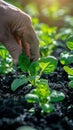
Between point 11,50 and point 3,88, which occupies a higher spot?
point 11,50

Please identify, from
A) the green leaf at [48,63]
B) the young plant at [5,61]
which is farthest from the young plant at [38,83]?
the young plant at [5,61]

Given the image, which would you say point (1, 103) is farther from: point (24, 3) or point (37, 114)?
point (24, 3)

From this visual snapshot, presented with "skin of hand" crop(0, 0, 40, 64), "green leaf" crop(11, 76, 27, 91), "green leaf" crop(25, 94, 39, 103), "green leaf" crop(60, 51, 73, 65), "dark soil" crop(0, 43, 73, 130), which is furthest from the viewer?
"green leaf" crop(60, 51, 73, 65)

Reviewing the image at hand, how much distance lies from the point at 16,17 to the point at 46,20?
2.14 m

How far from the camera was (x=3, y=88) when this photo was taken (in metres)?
2.36

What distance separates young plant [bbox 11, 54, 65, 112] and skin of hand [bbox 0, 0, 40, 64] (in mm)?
77

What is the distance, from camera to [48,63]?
7.73ft

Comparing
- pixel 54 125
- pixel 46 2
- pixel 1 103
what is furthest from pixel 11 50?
pixel 46 2

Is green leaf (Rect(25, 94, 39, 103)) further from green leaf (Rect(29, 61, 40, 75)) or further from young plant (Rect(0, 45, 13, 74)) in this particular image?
young plant (Rect(0, 45, 13, 74))

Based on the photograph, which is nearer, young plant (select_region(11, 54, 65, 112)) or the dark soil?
the dark soil

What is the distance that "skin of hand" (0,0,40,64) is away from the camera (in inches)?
91.7

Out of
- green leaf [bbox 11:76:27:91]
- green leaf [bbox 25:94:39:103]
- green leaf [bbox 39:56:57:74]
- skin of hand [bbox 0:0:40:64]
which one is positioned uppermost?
skin of hand [bbox 0:0:40:64]

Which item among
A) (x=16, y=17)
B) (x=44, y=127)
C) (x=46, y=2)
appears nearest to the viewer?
(x=44, y=127)

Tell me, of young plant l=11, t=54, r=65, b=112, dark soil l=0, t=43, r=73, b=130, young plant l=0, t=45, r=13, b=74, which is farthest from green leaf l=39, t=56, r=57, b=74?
young plant l=0, t=45, r=13, b=74
